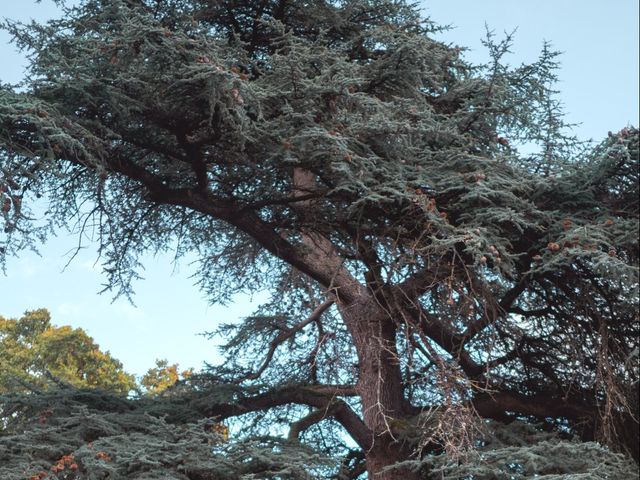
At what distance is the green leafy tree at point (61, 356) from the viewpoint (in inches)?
642

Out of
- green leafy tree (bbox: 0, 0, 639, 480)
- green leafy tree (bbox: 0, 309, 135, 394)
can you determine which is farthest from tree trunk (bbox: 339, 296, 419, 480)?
green leafy tree (bbox: 0, 309, 135, 394)

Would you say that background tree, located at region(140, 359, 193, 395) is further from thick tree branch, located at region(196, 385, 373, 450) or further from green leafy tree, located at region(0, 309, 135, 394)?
thick tree branch, located at region(196, 385, 373, 450)

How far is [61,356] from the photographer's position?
646 inches

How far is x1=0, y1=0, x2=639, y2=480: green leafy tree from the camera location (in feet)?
23.3

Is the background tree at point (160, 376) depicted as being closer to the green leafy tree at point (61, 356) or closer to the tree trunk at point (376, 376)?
the green leafy tree at point (61, 356)

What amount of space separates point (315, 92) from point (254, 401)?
12.0ft

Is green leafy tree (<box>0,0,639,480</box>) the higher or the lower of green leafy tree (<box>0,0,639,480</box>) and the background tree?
the lower

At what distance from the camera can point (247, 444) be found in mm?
6902

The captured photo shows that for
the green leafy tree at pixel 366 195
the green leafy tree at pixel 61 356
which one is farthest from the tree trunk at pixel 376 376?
the green leafy tree at pixel 61 356

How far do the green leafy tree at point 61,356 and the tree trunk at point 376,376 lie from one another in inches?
316

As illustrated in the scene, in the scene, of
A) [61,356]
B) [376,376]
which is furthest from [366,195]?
[61,356]

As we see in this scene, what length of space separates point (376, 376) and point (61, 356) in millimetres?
9109

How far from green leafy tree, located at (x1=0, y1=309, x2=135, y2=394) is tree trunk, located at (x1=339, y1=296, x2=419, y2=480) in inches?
316

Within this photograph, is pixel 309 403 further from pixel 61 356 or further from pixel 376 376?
pixel 61 356
